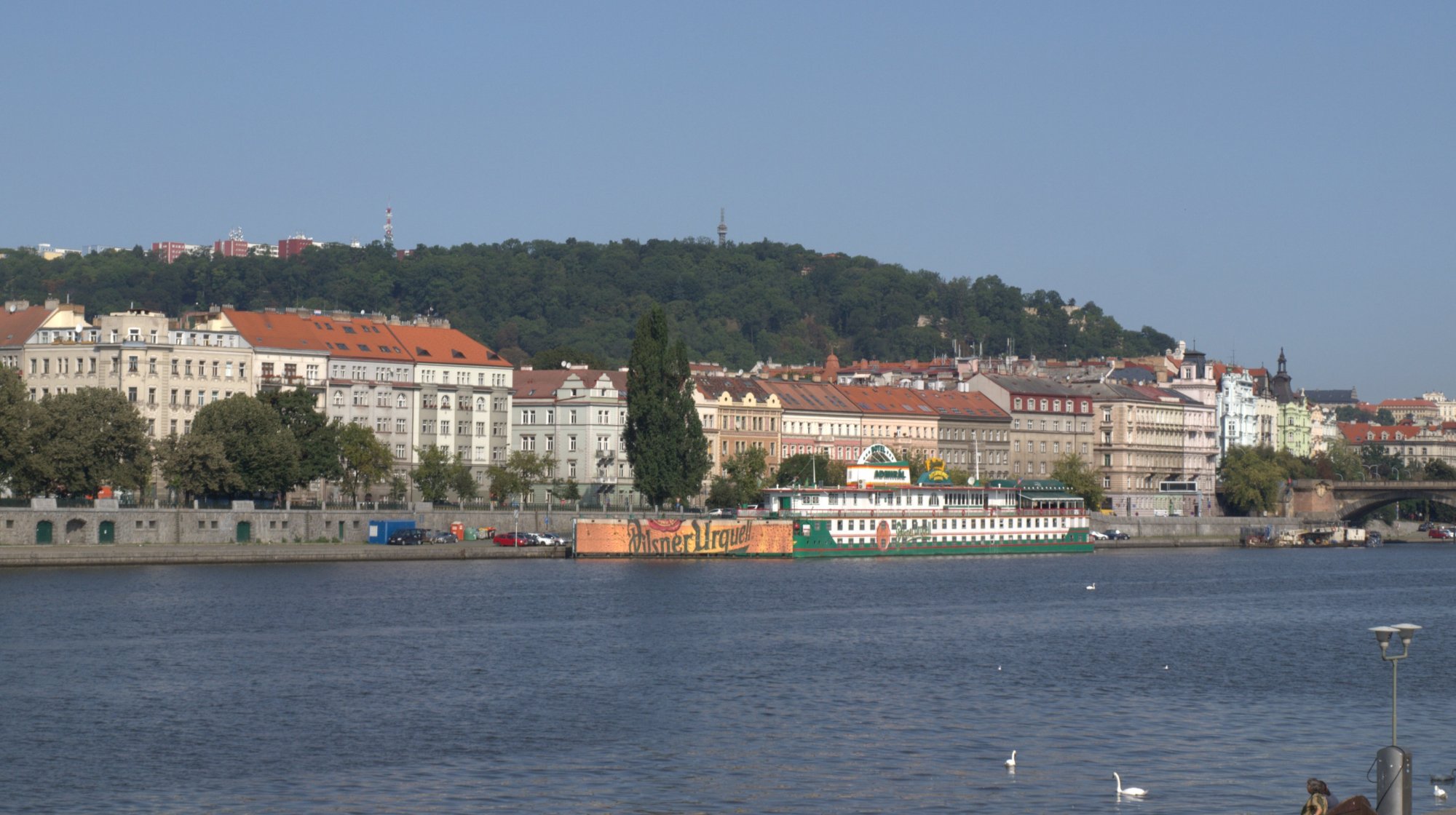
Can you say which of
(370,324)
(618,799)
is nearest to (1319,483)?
(370,324)

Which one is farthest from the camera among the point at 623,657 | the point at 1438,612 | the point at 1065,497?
the point at 1065,497

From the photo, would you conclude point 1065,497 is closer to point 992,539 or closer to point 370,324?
point 992,539

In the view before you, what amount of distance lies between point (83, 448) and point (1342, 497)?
122 metres

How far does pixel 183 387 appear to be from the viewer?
125188 mm

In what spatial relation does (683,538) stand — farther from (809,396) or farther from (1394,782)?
(1394,782)

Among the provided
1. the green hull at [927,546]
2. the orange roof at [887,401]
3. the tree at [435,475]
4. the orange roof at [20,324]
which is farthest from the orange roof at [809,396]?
the orange roof at [20,324]

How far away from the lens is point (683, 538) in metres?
115

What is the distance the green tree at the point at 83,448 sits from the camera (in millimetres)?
98750

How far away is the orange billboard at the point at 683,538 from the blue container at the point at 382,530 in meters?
10.2

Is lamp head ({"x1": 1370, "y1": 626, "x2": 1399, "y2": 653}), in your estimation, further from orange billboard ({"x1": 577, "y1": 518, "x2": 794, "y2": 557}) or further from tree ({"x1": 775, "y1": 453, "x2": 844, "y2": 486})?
tree ({"x1": 775, "y1": 453, "x2": 844, "y2": 486})

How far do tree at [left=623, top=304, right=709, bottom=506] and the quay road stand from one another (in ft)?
22.0

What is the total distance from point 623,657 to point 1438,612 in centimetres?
4027

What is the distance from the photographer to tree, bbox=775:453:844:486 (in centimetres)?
14338

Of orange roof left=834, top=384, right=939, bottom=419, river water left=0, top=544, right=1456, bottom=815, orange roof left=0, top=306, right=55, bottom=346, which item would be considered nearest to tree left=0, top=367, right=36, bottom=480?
river water left=0, top=544, right=1456, bottom=815
